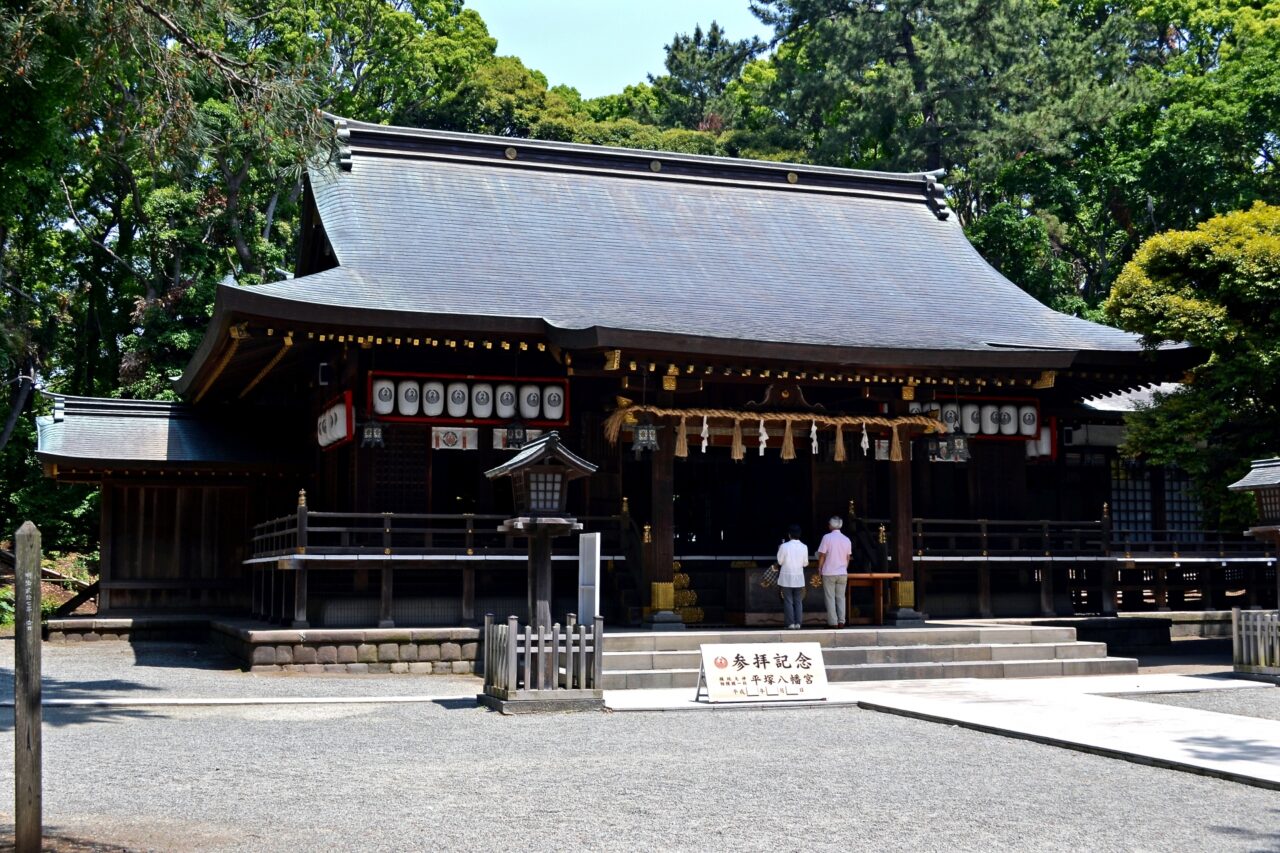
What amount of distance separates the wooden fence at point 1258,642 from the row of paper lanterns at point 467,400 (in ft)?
30.1

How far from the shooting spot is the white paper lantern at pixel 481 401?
18578 millimetres

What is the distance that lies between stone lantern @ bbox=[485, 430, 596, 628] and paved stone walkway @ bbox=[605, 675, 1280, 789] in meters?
1.52

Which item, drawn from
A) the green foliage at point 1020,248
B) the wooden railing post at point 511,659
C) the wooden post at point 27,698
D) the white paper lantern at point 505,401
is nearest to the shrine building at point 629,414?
the white paper lantern at point 505,401

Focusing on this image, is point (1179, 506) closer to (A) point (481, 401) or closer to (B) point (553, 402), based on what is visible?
(B) point (553, 402)

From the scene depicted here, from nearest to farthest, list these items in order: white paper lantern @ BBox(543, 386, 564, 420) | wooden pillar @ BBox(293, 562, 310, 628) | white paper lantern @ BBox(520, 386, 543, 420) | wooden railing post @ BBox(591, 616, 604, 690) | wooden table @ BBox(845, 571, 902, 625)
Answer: wooden railing post @ BBox(591, 616, 604, 690), wooden pillar @ BBox(293, 562, 310, 628), wooden table @ BBox(845, 571, 902, 625), white paper lantern @ BBox(520, 386, 543, 420), white paper lantern @ BBox(543, 386, 564, 420)

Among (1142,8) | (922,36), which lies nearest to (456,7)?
(922,36)

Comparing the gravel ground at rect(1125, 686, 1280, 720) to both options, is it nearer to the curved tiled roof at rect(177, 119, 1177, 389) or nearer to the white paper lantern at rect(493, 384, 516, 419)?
the curved tiled roof at rect(177, 119, 1177, 389)

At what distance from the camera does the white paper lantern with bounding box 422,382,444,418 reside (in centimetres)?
1834

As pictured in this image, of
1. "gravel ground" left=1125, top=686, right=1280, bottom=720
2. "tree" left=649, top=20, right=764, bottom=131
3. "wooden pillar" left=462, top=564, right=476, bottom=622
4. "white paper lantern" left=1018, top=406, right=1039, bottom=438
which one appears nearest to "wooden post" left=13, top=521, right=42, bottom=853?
"gravel ground" left=1125, top=686, right=1280, bottom=720

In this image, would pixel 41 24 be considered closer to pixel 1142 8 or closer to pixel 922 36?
pixel 922 36

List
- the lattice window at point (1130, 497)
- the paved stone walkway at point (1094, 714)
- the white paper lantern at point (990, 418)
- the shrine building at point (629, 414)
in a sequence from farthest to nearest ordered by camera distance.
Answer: the lattice window at point (1130, 497)
the white paper lantern at point (990, 418)
the shrine building at point (629, 414)
the paved stone walkway at point (1094, 714)

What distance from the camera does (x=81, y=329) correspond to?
3728cm

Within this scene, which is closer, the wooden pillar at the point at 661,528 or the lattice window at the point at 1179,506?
the wooden pillar at the point at 661,528

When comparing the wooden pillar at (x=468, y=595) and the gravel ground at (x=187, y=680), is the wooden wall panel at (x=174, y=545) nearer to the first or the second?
the gravel ground at (x=187, y=680)
